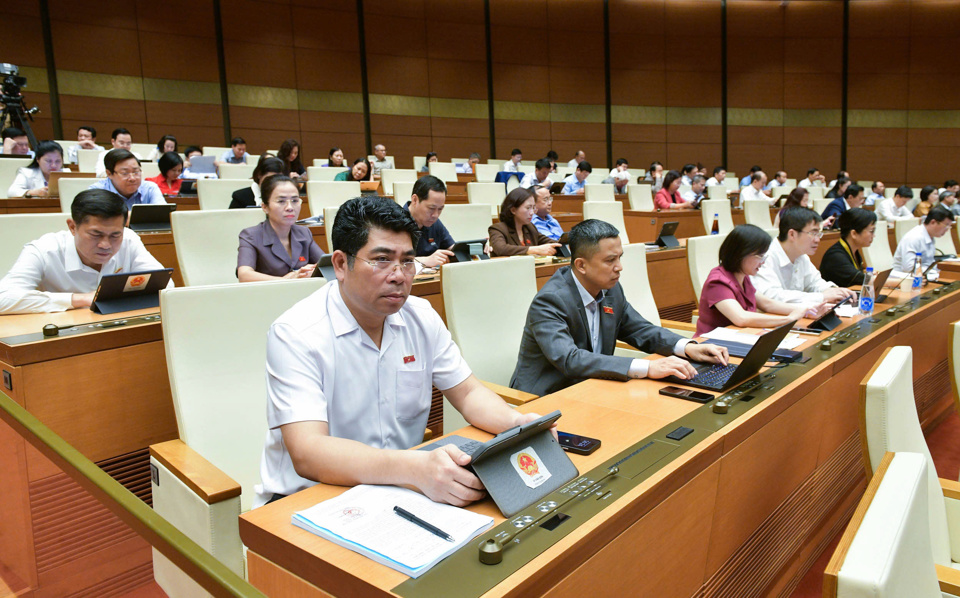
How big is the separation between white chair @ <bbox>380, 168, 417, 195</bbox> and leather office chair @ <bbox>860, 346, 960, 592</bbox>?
16.1ft

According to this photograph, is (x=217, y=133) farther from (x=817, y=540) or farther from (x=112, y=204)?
(x=817, y=540)

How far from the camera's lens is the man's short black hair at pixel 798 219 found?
10.3ft

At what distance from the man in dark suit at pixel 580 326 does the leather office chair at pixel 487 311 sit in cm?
14

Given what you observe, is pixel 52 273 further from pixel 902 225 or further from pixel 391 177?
pixel 902 225

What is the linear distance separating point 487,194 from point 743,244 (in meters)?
3.48

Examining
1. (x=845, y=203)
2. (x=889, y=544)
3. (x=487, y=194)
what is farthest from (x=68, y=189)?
(x=845, y=203)

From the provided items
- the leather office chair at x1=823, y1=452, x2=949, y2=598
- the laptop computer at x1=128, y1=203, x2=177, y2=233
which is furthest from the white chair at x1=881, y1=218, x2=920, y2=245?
the laptop computer at x1=128, y1=203, x2=177, y2=233

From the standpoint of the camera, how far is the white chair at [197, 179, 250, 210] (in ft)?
14.7

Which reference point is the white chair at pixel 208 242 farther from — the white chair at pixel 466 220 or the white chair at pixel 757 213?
the white chair at pixel 757 213

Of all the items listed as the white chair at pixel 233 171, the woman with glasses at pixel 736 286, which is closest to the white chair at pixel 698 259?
the woman with glasses at pixel 736 286

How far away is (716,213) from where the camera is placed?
21.2ft

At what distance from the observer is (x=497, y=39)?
36.5 feet

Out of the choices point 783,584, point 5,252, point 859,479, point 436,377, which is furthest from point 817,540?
point 5,252

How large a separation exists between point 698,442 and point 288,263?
2.26 metres
